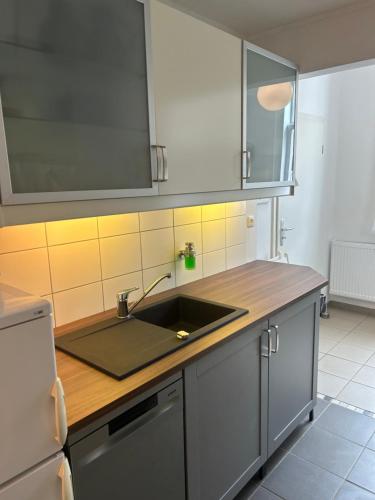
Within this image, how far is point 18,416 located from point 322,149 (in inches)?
146

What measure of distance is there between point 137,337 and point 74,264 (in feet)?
1.40

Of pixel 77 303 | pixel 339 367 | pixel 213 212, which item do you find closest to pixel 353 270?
pixel 339 367

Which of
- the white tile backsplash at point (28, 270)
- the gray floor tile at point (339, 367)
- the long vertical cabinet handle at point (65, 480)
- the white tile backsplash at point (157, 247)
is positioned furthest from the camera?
the gray floor tile at point (339, 367)

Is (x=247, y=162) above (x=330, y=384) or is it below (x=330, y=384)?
above

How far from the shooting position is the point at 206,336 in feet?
4.81

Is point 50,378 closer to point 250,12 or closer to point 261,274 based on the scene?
point 261,274

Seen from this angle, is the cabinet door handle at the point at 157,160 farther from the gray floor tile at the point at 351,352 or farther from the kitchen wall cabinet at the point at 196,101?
the gray floor tile at the point at 351,352

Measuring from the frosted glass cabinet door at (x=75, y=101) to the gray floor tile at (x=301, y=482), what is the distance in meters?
1.62

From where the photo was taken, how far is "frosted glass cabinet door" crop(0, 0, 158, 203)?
1054 millimetres

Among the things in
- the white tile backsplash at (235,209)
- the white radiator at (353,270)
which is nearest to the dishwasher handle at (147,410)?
the white tile backsplash at (235,209)

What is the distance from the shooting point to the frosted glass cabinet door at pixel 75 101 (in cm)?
105

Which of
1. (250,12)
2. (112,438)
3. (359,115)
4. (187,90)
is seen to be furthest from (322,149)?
(112,438)

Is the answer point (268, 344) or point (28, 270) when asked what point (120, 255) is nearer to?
point (28, 270)

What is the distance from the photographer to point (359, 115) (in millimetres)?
3834
